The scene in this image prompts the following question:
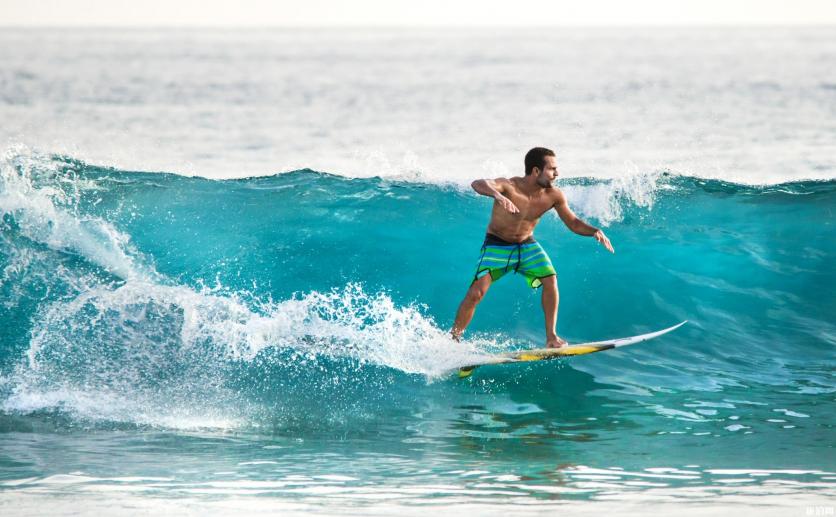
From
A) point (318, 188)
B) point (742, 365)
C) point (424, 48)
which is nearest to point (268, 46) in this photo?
point (424, 48)

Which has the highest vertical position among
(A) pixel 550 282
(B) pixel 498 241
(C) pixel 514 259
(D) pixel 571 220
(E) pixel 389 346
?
(D) pixel 571 220

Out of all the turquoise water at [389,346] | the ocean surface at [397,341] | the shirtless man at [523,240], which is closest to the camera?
the ocean surface at [397,341]

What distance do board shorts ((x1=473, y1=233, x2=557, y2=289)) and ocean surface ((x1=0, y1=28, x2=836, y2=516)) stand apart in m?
0.71

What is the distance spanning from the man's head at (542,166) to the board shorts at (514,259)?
0.48 m

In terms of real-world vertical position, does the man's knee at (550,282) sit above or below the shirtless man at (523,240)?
below

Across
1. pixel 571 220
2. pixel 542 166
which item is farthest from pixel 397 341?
pixel 542 166

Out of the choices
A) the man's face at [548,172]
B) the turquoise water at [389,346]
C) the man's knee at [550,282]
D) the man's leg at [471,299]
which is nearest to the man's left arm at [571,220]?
the man's face at [548,172]

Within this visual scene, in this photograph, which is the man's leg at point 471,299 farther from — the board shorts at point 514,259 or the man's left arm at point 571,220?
the man's left arm at point 571,220

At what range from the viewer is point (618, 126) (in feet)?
81.7

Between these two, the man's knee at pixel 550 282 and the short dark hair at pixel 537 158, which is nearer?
the short dark hair at pixel 537 158

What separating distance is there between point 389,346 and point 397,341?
86mm

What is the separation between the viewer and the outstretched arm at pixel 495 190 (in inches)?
285

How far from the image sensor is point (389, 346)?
8.43m

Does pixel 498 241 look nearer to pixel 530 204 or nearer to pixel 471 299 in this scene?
pixel 530 204
